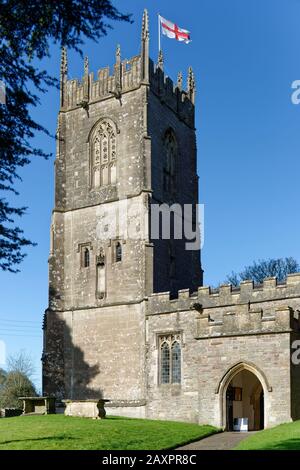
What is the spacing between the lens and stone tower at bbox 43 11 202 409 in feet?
101

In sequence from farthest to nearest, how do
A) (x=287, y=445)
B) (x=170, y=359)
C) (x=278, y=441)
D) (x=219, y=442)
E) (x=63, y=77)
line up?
(x=63, y=77)
(x=170, y=359)
(x=219, y=442)
(x=278, y=441)
(x=287, y=445)

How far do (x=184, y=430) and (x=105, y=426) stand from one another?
2.64 meters

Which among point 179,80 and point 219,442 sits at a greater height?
point 179,80

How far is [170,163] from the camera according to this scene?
3550cm

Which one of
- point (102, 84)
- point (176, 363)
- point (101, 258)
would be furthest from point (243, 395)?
point (102, 84)

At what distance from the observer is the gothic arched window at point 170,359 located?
28109 mm

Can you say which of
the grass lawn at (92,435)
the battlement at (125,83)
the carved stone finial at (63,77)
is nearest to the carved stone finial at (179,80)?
the battlement at (125,83)

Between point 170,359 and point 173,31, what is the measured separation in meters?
18.0

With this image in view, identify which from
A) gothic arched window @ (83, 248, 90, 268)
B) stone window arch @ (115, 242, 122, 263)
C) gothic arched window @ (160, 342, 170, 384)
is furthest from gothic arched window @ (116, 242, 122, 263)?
gothic arched window @ (160, 342, 170, 384)

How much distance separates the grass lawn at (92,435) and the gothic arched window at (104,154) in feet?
47.1

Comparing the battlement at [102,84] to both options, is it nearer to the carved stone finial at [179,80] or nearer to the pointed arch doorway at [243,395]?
the carved stone finial at [179,80]

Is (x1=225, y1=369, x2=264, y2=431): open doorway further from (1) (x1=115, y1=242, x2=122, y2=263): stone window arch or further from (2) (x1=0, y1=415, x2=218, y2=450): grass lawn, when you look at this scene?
(1) (x1=115, y1=242, x2=122, y2=263): stone window arch

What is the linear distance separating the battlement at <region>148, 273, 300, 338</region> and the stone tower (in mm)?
2127

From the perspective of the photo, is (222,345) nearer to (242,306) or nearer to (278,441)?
(242,306)
